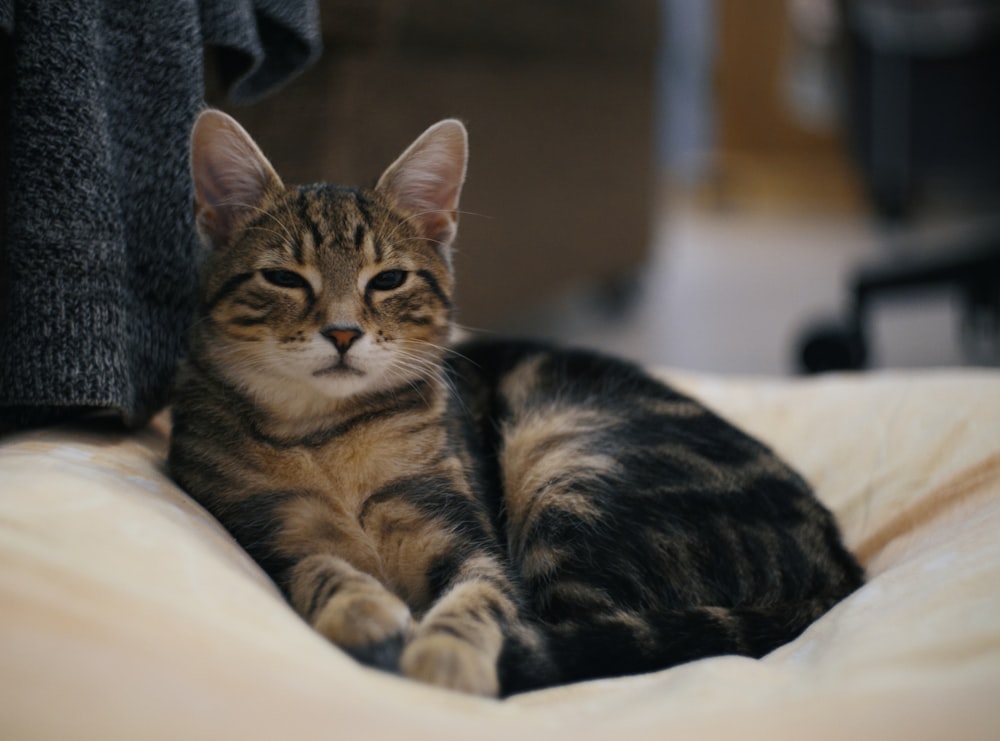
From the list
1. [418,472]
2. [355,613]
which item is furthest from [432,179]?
[355,613]

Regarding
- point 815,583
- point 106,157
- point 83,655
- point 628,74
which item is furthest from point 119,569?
point 628,74

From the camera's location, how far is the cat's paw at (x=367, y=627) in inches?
36.5

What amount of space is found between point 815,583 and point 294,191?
818mm

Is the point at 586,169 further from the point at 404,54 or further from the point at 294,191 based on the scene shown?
the point at 294,191

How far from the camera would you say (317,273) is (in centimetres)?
117

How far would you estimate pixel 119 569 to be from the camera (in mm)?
862

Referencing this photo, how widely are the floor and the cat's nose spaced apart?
5.95ft

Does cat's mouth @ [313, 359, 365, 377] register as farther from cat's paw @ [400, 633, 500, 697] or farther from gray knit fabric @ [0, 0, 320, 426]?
cat's paw @ [400, 633, 500, 697]

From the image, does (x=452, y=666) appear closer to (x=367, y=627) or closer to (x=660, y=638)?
(x=367, y=627)

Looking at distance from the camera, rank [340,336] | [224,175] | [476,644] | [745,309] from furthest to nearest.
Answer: [745,309]
[224,175]
[340,336]
[476,644]

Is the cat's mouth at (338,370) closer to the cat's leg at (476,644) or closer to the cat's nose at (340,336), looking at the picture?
the cat's nose at (340,336)

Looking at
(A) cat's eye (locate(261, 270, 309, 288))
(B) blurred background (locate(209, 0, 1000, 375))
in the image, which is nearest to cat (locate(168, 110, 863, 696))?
(A) cat's eye (locate(261, 270, 309, 288))

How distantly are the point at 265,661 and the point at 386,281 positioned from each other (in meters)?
0.54

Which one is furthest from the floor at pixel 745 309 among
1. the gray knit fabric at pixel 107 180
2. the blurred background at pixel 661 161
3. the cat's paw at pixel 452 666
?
the cat's paw at pixel 452 666
